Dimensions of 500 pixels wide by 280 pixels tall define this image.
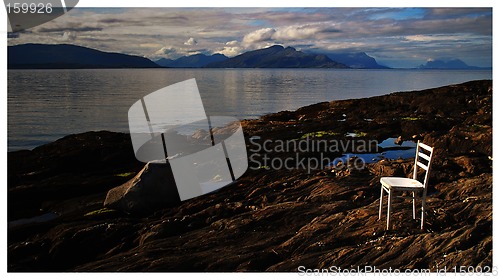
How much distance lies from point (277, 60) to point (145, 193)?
3.10 meters

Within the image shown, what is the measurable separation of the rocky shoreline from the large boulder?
105mm

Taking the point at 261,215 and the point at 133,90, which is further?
the point at 133,90

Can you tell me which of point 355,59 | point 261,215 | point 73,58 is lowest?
point 261,215

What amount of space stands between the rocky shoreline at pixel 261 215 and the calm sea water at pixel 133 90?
0.27 m

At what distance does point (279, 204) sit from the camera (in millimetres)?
7109

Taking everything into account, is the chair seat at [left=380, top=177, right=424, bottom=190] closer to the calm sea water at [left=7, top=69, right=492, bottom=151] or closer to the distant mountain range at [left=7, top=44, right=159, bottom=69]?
the calm sea water at [left=7, top=69, right=492, bottom=151]

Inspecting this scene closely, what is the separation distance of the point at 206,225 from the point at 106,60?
3.08m

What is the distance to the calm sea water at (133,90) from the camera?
768cm

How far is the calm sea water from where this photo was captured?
7.68m

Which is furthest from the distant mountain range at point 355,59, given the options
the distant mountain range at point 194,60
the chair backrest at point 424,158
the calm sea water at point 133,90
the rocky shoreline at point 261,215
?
the chair backrest at point 424,158

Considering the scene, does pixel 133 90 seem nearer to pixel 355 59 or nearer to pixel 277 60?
pixel 277 60

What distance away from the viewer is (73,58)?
802cm

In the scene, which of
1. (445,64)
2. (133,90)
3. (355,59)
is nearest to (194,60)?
(133,90)

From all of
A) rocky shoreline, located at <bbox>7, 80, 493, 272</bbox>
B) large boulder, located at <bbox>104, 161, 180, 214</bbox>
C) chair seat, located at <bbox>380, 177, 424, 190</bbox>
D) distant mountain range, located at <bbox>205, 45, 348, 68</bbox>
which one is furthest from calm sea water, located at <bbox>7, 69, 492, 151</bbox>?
chair seat, located at <bbox>380, 177, 424, 190</bbox>
